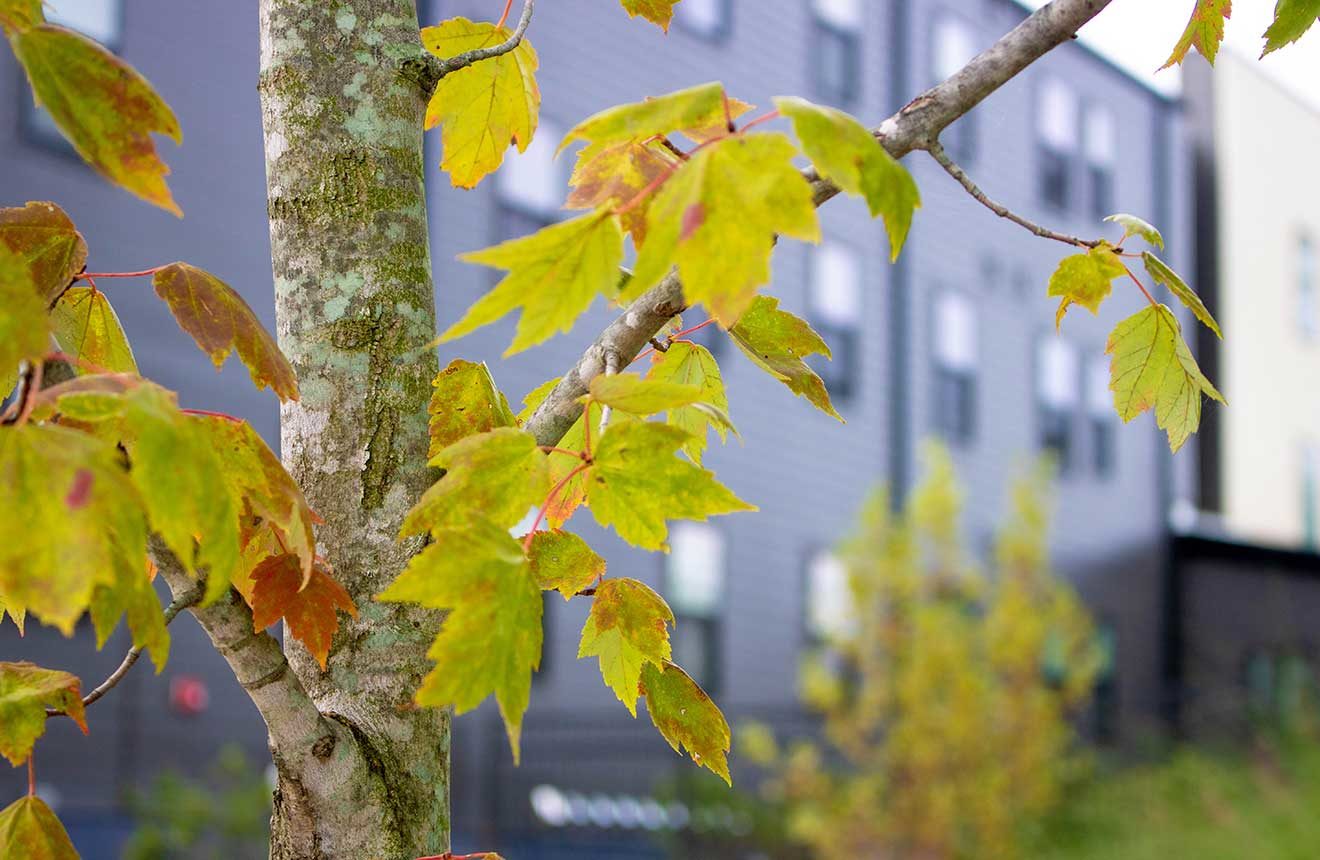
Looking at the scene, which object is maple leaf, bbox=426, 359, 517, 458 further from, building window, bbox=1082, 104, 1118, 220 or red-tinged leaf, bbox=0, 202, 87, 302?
building window, bbox=1082, 104, 1118, 220

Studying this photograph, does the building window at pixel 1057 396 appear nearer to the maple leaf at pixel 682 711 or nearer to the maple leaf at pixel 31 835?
the maple leaf at pixel 682 711

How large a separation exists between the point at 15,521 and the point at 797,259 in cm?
Answer: 1335

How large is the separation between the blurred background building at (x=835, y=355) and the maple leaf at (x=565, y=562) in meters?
6.74

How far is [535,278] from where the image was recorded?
976 millimetres

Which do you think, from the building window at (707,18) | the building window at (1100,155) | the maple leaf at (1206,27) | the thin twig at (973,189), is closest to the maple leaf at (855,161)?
the thin twig at (973,189)

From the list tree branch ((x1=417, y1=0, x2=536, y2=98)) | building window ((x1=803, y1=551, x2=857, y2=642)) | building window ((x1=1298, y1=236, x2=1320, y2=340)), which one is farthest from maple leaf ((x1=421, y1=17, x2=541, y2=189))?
building window ((x1=1298, y1=236, x2=1320, y2=340))

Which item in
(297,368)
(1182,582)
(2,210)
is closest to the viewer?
(2,210)

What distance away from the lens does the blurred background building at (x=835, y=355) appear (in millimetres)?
9336

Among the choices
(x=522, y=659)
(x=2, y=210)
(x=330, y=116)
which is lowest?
(x=522, y=659)

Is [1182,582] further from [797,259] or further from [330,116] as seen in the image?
[330,116]

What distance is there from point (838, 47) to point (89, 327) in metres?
14.3

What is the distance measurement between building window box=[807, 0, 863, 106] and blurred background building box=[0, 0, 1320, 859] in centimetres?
4

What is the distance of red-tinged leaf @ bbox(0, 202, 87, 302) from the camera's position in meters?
1.21

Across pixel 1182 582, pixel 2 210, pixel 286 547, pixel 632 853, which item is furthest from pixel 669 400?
pixel 1182 582
